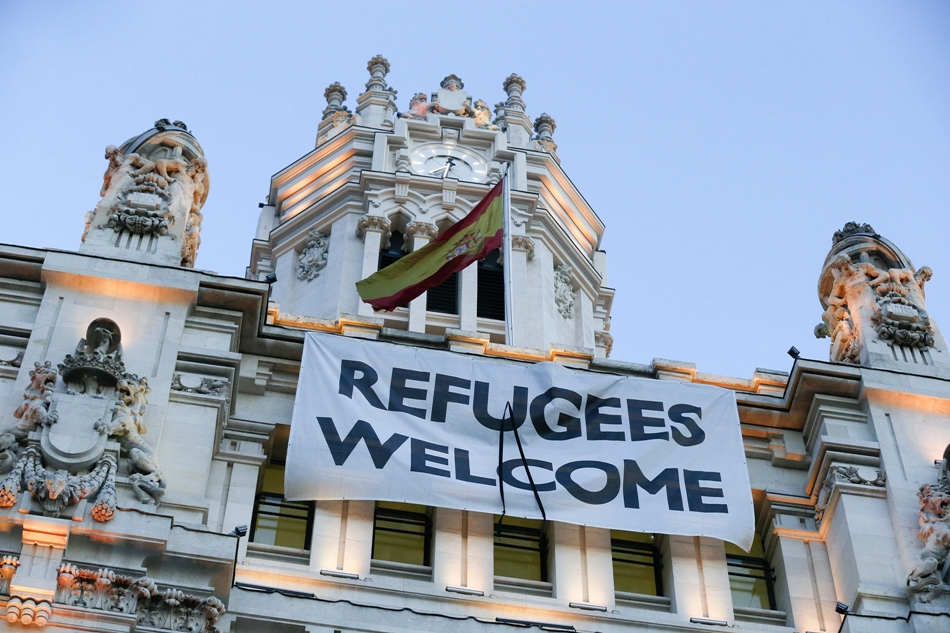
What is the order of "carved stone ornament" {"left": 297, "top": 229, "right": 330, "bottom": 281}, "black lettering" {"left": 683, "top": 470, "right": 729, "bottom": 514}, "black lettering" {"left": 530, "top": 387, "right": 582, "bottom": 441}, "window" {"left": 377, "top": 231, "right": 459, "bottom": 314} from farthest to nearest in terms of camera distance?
"carved stone ornament" {"left": 297, "top": 229, "right": 330, "bottom": 281}
"window" {"left": 377, "top": 231, "right": 459, "bottom": 314}
"black lettering" {"left": 530, "top": 387, "right": 582, "bottom": 441}
"black lettering" {"left": 683, "top": 470, "right": 729, "bottom": 514}

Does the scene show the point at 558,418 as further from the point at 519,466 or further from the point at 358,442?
the point at 358,442

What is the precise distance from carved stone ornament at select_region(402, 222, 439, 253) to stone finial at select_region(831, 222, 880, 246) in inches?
646

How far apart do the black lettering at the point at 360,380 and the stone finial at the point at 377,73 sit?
3117cm

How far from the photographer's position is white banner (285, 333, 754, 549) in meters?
A: 32.2

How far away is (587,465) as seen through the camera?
33281 millimetres

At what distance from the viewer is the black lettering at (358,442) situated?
3225 centimetres

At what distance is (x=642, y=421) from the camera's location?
3434 centimetres

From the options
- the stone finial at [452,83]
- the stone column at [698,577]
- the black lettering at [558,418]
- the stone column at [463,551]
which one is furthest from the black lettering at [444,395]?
the stone finial at [452,83]

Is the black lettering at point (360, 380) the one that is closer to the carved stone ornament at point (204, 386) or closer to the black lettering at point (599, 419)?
the carved stone ornament at point (204, 386)

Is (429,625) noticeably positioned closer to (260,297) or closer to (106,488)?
(106,488)

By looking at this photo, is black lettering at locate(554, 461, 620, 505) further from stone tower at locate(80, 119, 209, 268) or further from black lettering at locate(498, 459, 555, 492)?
stone tower at locate(80, 119, 209, 268)

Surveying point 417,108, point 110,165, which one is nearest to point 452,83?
point 417,108

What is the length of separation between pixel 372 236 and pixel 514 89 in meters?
15.0

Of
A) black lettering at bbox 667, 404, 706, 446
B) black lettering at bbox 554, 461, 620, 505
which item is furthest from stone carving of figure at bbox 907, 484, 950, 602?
black lettering at bbox 554, 461, 620, 505
